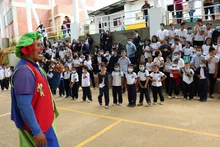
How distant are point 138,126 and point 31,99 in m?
3.55

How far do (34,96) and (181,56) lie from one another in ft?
25.2

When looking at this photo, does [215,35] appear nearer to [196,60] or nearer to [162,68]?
[196,60]

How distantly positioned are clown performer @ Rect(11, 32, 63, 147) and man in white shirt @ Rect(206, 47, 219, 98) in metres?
6.67

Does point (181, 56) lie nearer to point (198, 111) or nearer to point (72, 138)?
point (198, 111)

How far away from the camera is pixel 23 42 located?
214cm

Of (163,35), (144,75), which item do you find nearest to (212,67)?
(144,75)

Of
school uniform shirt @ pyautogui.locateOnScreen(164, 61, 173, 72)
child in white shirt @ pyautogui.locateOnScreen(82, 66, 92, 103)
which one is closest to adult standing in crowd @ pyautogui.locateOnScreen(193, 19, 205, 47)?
school uniform shirt @ pyautogui.locateOnScreen(164, 61, 173, 72)

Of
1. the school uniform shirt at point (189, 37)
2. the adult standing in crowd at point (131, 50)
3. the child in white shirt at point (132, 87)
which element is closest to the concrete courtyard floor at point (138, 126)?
the child in white shirt at point (132, 87)

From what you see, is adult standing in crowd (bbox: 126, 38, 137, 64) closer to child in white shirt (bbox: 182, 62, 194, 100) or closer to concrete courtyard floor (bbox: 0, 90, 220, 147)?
child in white shirt (bbox: 182, 62, 194, 100)

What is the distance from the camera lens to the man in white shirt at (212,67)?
7.29m

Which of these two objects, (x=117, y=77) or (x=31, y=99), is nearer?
(x=31, y=99)

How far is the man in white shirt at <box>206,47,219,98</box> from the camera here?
23.9 feet

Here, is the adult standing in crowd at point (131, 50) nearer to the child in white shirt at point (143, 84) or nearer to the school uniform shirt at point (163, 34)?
the school uniform shirt at point (163, 34)

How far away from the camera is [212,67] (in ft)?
24.4
